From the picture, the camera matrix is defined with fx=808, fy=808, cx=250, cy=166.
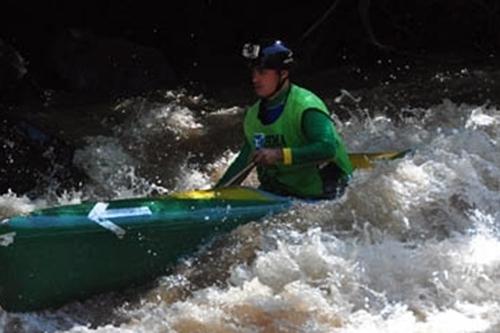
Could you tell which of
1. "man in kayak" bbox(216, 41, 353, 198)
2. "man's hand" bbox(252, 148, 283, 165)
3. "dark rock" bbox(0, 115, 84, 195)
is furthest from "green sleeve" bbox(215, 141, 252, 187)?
"dark rock" bbox(0, 115, 84, 195)

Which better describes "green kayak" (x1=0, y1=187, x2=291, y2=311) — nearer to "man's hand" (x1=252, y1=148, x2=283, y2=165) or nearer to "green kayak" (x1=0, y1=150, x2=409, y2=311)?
"green kayak" (x1=0, y1=150, x2=409, y2=311)

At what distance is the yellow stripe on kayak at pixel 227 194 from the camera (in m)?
4.80

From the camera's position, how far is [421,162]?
612 centimetres

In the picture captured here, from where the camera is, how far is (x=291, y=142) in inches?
197

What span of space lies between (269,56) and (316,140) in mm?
571

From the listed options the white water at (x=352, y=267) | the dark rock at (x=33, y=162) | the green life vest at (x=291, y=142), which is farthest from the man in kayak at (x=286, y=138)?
the dark rock at (x=33, y=162)

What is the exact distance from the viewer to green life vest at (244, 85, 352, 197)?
4.94m

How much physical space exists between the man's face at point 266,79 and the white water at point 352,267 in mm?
745

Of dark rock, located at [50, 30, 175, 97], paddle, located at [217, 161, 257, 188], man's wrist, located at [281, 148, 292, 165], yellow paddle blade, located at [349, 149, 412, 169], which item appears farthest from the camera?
dark rock, located at [50, 30, 175, 97]

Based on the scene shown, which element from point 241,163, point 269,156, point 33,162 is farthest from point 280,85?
point 33,162

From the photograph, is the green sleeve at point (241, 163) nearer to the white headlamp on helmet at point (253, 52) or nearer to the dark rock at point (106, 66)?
the white headlamp on helmet at point (253, 52)

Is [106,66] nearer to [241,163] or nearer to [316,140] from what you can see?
[241,163]

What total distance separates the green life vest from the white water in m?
0.15

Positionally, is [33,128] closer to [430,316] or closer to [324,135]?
[324,135]
